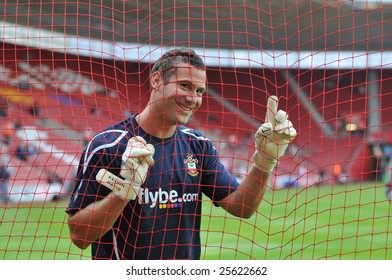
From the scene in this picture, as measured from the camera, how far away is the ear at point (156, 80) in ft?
11.2

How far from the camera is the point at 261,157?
3.53 metres

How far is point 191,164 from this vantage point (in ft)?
11.2

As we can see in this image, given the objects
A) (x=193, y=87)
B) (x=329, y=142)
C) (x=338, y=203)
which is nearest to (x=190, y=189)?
(x=193, y=87)

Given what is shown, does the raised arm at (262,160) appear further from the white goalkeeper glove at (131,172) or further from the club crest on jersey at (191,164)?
the white goalkeeper glove at (131,172)

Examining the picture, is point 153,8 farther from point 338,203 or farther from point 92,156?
point 338,203

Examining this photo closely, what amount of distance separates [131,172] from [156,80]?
0.58 meters

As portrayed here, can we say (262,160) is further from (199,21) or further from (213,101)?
(213,101)

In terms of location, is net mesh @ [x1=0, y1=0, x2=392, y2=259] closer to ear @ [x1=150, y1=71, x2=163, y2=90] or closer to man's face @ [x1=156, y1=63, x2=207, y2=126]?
ear @ [x1=150, y1=71, x2=163, y2=90]

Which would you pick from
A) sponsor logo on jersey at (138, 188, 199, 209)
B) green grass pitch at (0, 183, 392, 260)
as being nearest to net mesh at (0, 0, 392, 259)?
green grass pitch at (0, 183, 392, 260)

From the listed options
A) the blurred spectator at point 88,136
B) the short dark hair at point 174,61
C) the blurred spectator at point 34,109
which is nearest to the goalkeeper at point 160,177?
the short dark hair at point 174,61

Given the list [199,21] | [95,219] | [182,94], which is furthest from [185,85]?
[199,21]

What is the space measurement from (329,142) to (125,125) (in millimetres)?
19586

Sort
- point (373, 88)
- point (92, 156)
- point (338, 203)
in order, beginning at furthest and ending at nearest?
point (373, 88)
point (338, 203)
point (92, 156)

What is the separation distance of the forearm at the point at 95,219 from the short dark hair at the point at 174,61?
0.71 metres
